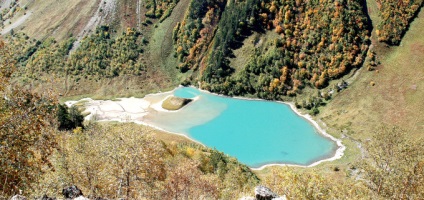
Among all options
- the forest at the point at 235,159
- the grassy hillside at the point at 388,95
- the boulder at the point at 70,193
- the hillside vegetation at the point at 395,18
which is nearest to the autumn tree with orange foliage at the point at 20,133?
the forest at the point at 235,159

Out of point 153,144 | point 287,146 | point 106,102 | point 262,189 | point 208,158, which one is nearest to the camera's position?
point 262,189

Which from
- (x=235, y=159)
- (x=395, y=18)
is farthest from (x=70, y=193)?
(x=395, y=18)

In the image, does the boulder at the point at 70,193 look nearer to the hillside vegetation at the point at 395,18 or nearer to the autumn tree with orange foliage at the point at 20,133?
the autumn tree with orange foliage at the point at 20,133

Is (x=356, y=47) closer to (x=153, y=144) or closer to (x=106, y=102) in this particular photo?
(x=106, y=102)

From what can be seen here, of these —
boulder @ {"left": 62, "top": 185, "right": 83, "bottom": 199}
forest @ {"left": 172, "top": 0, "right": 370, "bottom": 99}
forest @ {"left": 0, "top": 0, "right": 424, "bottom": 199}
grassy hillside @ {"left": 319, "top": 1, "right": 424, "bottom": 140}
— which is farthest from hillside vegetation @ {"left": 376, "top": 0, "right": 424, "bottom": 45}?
boulder @ {"left": 62, "top": 185, "right": 83, "bottom": 199}

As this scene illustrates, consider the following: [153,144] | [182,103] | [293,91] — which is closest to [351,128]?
[293,91]

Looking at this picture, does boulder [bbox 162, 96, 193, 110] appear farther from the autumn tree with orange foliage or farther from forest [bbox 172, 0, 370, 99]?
the autumn tree with orange foliage
